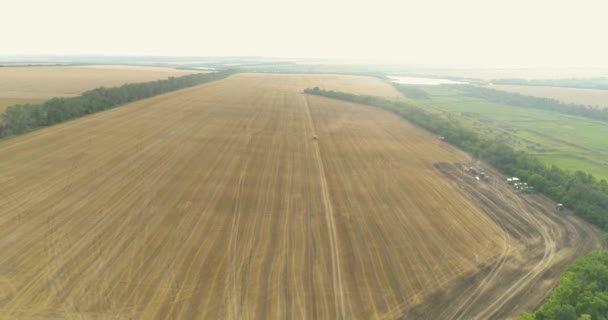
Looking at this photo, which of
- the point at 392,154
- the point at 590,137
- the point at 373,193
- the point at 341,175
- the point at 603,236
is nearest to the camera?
the point at 603,236

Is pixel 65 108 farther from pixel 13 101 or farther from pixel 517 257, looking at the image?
pixel 517 257

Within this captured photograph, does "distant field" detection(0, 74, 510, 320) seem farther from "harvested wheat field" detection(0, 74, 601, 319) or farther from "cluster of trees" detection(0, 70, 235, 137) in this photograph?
"cluster of trees" detection(0, 70, 235, 137)

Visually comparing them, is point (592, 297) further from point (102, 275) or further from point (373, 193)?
point (102, 275)

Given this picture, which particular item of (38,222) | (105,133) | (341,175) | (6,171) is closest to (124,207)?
(38,222)

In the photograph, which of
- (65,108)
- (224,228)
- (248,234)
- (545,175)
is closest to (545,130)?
(545,175)

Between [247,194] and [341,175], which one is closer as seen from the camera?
[247,194]

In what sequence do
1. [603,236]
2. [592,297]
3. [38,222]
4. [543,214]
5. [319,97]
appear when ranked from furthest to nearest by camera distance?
[319,97] → [543,214] → [603,236] → [38,222] → [592,297]

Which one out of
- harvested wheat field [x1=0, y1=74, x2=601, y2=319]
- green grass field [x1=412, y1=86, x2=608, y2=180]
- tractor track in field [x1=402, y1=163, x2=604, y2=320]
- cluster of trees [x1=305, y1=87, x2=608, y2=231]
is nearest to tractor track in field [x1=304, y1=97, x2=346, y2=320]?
harvested wheat field [x1=0, y1=74, x2=601, y2=319]
